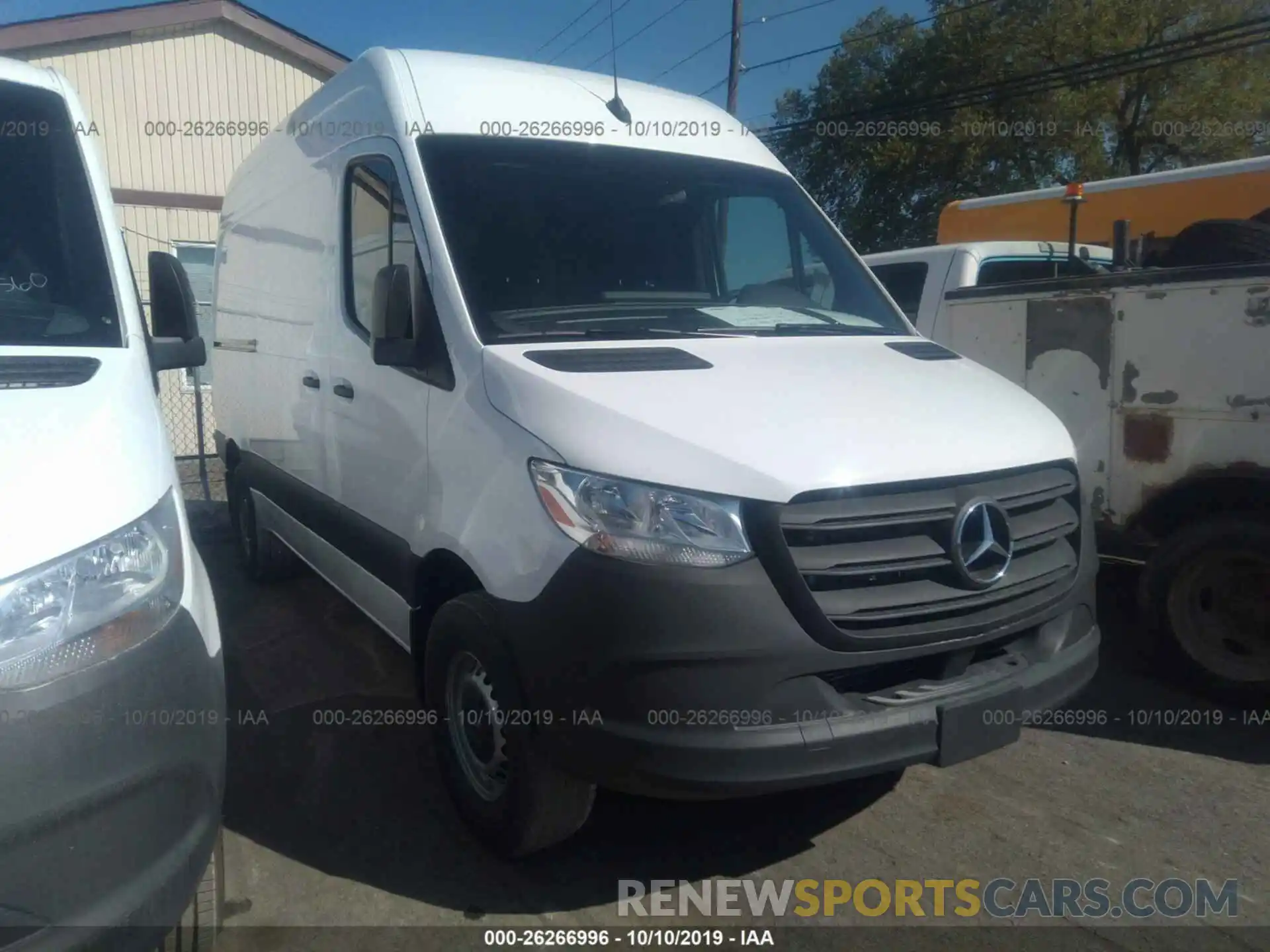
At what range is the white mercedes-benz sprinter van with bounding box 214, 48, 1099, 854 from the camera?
8.47 feet

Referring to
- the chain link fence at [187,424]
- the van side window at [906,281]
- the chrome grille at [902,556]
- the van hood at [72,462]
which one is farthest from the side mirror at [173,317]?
the chain link fence at [187,424]

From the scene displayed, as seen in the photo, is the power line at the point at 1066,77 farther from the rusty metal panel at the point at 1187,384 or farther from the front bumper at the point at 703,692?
the front bumper at the point at 703,692

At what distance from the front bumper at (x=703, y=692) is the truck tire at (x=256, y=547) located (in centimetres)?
392

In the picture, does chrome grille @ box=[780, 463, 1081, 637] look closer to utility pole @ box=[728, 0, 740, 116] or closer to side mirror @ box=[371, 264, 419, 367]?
side mirror @ box=[371, 264, 419, 367]

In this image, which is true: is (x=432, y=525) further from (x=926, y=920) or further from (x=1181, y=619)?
(x=1181, y=619)

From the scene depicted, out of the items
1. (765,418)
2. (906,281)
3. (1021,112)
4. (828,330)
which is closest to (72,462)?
(765,418)

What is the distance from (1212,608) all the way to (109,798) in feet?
14.2

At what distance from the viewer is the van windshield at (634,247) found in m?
3.43

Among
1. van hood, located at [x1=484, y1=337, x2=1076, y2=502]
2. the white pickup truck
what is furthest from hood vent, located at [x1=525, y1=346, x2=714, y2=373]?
the white pickup truck

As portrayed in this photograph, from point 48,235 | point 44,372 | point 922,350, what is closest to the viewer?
point 44,372

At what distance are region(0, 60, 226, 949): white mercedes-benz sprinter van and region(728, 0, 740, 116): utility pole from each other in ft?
57.3

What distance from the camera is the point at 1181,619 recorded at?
448cm

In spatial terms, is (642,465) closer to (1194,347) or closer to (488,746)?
(488,746)

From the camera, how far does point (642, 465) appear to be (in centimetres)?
259
